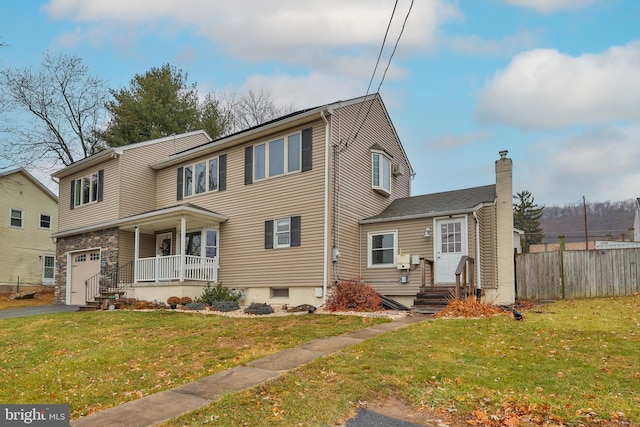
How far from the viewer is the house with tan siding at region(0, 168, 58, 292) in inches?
1083

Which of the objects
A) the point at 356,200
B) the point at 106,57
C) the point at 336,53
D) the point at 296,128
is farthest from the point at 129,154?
the point at 336,53

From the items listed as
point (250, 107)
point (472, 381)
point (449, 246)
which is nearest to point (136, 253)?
point (449, 246)

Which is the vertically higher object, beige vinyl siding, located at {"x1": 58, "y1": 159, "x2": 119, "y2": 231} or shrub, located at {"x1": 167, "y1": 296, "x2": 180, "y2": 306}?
beige vinyl siding, located at {"x1": 58, "y1": 159, "x2": 119, "y2": 231}

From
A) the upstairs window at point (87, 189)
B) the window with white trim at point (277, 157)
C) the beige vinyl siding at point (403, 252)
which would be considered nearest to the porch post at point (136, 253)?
the upstairs window at point (87, 189)

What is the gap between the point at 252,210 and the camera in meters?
16.1

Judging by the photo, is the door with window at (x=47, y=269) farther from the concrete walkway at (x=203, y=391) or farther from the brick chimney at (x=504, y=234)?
the concrete walkway at (x=203, y=391)

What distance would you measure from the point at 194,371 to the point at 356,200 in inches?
391

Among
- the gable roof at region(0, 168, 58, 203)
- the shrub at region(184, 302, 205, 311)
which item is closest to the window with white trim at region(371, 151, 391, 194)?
the shrub at region(184, 302, 205, 311)

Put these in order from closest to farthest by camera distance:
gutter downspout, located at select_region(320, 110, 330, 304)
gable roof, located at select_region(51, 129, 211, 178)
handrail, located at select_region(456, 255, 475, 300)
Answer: handrail, located at select_region(456, 255, 475, 300) < gutter downspout, located at select_region(320, 110, 330, 304) < gable roof, located at select_region(51, 129, 211, 178)

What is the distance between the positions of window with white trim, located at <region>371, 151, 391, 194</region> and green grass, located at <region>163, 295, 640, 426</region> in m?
8.72

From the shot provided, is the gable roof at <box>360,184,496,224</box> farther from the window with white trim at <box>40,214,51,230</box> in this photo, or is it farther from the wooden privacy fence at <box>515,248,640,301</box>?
the window with white trim at <box>40,214,51,230</box>

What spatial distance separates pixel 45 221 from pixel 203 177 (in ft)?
57.5

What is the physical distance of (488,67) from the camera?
483 inches

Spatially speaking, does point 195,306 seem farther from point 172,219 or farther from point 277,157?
point 277,157
